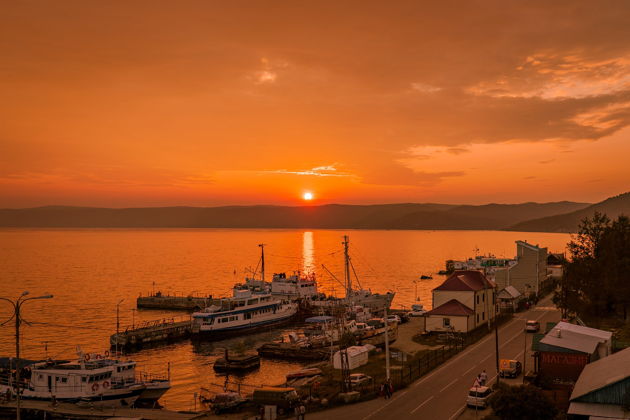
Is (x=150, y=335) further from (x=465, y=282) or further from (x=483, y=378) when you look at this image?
(x=483, y=378)

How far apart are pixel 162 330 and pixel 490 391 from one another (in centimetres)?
5186

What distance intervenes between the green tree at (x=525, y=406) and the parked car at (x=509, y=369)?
11776mm

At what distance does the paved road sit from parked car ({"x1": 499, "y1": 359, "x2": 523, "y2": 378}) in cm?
81

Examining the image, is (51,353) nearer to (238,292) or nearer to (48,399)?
(48,399)

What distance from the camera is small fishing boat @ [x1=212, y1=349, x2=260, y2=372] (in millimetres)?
54509

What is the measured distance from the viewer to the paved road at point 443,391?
103 ft

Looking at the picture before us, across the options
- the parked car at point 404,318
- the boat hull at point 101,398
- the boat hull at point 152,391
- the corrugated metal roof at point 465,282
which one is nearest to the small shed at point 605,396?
the corrugated metal roof at point 465,282

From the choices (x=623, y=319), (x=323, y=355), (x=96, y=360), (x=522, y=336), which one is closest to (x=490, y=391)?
(x=522, y=336)

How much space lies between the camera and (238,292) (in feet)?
295

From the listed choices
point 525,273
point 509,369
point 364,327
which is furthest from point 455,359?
point 525,273

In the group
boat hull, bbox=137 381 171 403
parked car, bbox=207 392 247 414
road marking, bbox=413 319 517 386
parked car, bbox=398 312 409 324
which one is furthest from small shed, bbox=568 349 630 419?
parked car, bbox=398 312 409 324

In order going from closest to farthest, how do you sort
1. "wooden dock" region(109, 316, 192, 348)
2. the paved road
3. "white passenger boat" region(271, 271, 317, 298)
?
1. the paved road
2. "wooden dock" region(109, 316, 192, 348)
3. "white passenger boat" region(271, 271, 317, 298)

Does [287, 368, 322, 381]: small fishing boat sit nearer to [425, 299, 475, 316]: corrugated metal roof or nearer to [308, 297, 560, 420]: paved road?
Answer: [308, 297, 560, 420]: paved road

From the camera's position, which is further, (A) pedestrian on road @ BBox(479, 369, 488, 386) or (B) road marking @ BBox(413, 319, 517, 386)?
(B) road marking @ BBox(413, 319, 517, 386)
